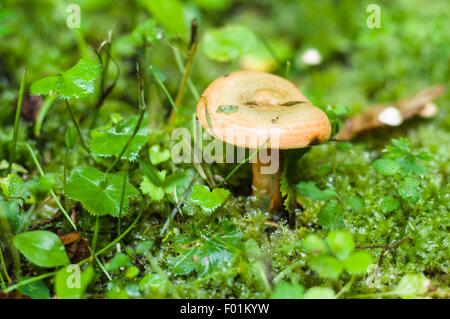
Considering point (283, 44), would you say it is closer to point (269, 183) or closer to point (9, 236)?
point (269, 183)

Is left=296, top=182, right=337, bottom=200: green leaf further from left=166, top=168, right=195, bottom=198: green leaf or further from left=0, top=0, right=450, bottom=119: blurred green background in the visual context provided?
left=0, top=0, right=450, bottom=119: blurred green background

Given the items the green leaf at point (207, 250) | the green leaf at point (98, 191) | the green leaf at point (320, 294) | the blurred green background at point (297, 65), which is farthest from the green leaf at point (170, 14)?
the green leaf at point (320, 294)

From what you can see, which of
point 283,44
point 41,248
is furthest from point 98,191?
point 283,44

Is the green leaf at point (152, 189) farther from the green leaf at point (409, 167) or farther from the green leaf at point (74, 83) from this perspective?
the green leaf at point (409, 167)

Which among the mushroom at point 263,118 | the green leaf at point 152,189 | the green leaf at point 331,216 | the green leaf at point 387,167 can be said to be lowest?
the green leaf at point 331,216

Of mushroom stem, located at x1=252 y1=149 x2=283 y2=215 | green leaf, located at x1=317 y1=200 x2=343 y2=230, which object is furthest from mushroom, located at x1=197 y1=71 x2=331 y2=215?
green leaf, located at x1=317 y1=200 x2=343 y2=230
